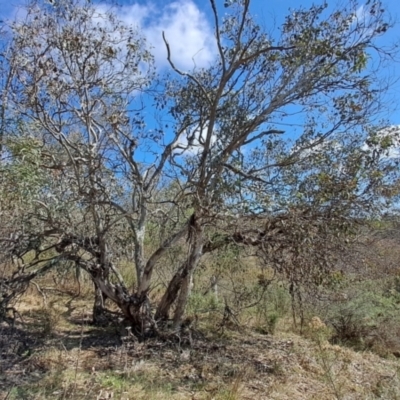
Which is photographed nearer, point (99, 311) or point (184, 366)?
point (184, 366)

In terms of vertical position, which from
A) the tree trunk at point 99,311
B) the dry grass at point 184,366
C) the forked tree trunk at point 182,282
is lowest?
the dry grass at point 184,366

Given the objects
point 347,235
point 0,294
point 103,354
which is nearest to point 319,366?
point 347,235

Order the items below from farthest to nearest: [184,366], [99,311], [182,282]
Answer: [99,311] < [182,282] < [184,366]

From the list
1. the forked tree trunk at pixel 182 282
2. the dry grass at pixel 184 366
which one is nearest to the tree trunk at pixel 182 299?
the forked tree trunk at pixel 182 282

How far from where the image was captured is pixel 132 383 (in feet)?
17.1

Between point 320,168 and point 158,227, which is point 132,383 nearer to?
point 158,227

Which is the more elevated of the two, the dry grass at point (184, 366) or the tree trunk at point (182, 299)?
the tree trunk at point (182, 299)

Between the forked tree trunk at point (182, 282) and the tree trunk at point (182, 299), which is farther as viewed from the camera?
the tree trunk at point (182, 299)

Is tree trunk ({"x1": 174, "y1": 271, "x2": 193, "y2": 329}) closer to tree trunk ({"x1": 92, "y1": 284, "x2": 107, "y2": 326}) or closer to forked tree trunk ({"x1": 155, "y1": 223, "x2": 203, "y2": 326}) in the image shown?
forked tree trunk ({"x1": 155, "y1": 223, "x2": 203, "y2": 326})

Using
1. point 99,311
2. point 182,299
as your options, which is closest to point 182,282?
point 182,299

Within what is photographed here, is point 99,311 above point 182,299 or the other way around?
the other way around

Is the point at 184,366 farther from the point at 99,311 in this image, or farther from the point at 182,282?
the point at 99,311

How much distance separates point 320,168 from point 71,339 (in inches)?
196

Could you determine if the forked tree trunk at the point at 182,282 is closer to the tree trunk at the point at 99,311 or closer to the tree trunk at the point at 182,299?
the tree trunk at the point at 182,299
